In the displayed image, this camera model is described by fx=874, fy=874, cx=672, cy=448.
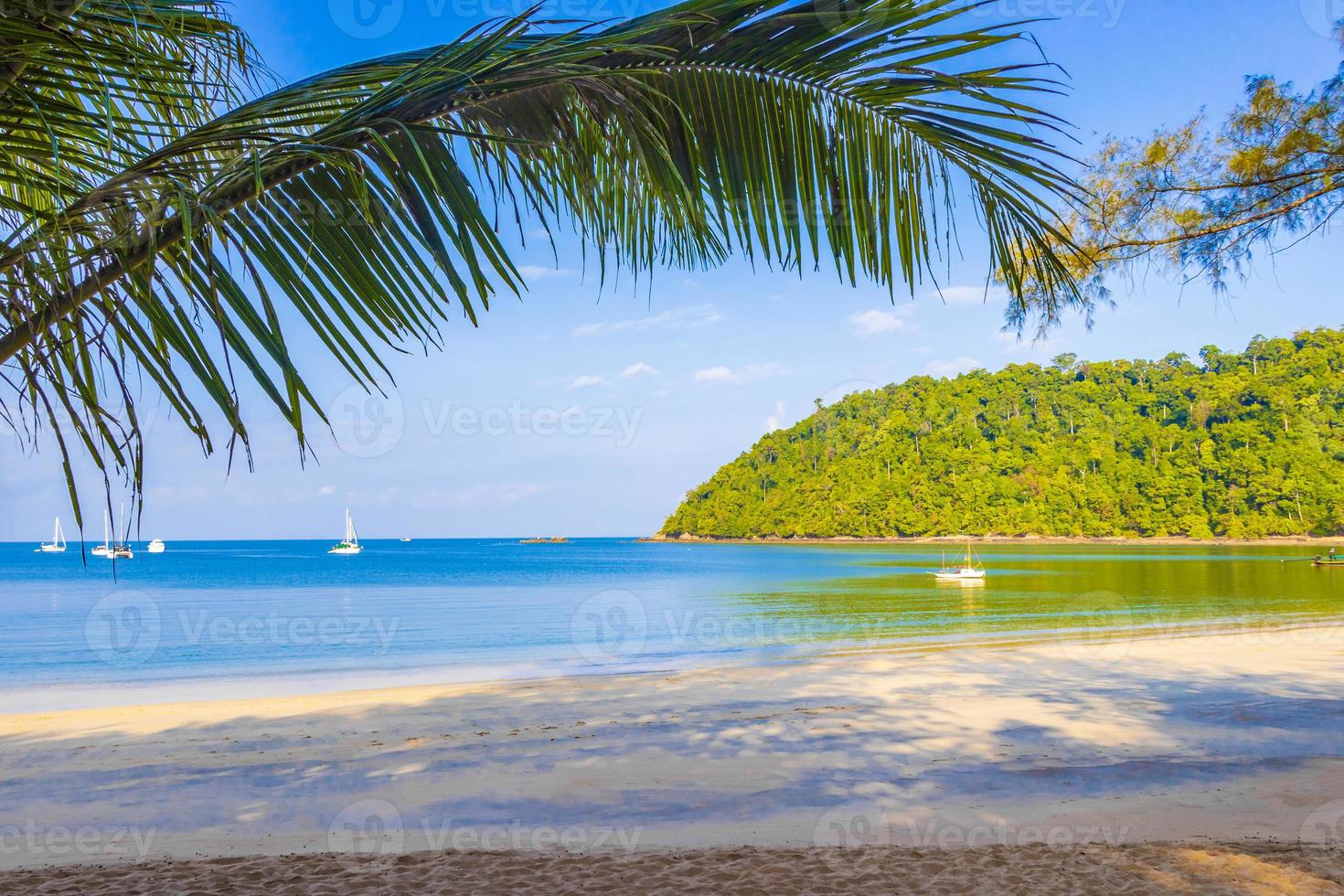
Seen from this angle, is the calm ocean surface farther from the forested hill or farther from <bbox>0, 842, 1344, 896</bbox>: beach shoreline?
the forested hill

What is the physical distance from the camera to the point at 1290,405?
7694 cm

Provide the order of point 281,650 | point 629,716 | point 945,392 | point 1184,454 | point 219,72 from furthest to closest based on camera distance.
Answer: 1. point 945,392
2. point 1184,454
3. point 281,650
4. point 629,716
5. point 219,72

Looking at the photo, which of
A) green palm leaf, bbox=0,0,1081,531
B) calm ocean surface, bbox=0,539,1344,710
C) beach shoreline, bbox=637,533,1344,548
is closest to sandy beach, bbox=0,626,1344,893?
green palm leaf, bbox=0,0,1081,531

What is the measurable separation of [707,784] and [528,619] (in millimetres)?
21078

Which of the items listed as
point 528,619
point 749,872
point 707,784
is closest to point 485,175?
point 749,872

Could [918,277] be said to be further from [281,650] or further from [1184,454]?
[1184,454]

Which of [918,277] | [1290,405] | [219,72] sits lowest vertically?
[918,277]

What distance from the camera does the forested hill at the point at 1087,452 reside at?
7812cm

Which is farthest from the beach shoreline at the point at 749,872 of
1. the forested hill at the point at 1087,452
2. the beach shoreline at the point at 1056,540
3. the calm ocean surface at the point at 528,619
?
the forested hill at the point at 1087,452

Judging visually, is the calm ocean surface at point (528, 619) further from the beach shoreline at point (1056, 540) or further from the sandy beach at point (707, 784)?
the beach shoreline at point (1056, 540)

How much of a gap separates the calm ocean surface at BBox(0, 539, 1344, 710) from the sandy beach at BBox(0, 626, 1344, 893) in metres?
4.85

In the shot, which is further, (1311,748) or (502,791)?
(1311,748)

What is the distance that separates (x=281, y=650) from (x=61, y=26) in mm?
20481

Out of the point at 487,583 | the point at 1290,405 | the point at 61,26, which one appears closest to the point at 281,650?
the point at 61,26
